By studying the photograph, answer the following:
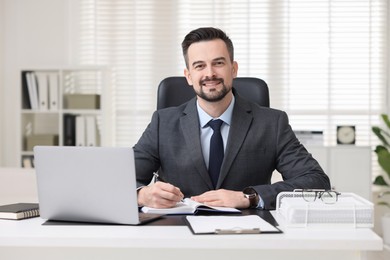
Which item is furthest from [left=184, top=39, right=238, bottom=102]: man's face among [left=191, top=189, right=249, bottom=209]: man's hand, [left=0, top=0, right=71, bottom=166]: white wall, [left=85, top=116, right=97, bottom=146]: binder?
[left=0, top=0, right=71, bottom=166]: white wall

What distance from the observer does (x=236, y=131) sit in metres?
2.52

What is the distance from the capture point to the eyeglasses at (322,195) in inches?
68.9

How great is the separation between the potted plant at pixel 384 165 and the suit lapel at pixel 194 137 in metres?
2.87

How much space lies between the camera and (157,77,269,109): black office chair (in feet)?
9.07

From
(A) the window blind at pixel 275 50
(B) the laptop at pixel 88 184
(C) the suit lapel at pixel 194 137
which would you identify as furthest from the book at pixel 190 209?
(A) the window blind at pixel 275 50

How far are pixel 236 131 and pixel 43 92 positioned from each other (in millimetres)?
3115

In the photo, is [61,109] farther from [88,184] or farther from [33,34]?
[88,184]

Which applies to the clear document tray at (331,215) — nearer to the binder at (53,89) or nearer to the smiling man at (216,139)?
the smiling man at (216,139)

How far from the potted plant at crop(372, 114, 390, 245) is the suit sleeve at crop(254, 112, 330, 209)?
2.68m

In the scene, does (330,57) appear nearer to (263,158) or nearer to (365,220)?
(263,158)

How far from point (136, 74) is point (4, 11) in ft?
4.18

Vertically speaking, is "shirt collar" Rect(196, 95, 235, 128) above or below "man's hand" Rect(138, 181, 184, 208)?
above

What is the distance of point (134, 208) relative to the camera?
1.65 metres

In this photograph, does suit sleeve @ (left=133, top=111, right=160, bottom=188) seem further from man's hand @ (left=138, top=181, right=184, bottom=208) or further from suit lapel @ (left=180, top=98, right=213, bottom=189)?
man's hand @ (left=138, top=181, right=184, bottom=208)
